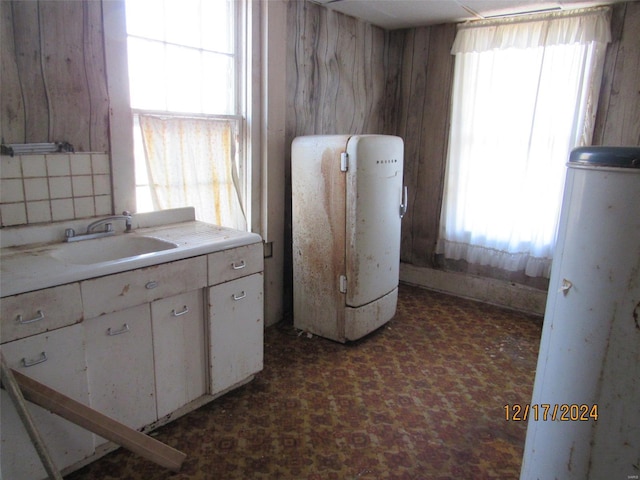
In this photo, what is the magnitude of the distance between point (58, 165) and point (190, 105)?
0.85 meters

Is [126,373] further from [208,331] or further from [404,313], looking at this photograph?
[404,313]

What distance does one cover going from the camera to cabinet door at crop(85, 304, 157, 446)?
1.75 meters

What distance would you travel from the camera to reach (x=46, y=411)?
1.59 m

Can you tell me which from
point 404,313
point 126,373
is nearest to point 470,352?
point 404,313

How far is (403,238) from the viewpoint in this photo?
169 inches

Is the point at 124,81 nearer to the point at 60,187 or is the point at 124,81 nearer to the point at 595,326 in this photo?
the point at 60,187

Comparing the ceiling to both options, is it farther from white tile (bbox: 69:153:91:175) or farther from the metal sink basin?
the metal sink basin

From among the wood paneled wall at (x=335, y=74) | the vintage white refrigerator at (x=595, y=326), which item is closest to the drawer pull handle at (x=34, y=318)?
the vintage white refrigerator at (x=595, y=326)

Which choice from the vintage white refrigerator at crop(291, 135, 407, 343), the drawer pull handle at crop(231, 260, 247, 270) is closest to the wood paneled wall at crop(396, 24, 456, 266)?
the vintage white refrigerator at crop(291, 135, 407, 343)

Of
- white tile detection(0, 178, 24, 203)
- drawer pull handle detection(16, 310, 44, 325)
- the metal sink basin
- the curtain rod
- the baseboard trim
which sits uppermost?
the curtain rod

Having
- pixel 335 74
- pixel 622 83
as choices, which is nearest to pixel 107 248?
pixel 335 74

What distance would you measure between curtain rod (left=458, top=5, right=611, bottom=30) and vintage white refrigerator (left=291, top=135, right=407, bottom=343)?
4.50ft

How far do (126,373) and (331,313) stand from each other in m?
1.45
